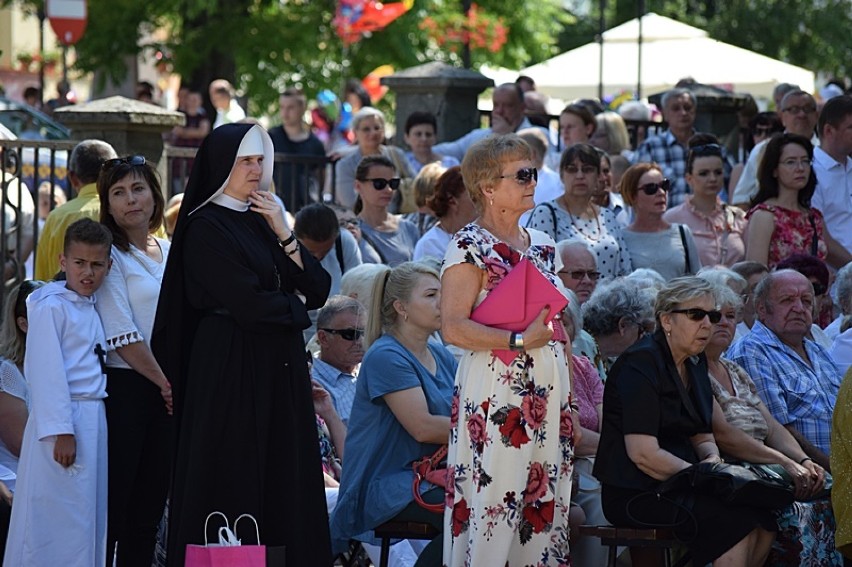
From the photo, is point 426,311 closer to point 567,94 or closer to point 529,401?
point 529,401

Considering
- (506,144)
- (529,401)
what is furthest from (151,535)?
(506,144)

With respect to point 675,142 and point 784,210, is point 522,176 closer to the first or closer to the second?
point 784,210

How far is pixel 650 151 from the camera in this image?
12.2m

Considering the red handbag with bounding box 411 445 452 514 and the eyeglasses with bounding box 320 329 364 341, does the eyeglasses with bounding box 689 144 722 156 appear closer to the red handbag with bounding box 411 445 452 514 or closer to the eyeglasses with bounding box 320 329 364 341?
the eyeglasses with bounding box 320 329 364 341

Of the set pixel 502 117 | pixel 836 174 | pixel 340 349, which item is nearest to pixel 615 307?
pixel 340 349

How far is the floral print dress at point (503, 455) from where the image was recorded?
5617mm

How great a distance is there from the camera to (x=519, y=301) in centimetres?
559

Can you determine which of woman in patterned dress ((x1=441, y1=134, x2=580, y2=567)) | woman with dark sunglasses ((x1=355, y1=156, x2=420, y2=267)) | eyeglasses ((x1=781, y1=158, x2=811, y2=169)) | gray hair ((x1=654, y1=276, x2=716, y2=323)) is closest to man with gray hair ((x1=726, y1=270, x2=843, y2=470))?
gray hair ((x1=654, y1=276, x2=716, y2=323))

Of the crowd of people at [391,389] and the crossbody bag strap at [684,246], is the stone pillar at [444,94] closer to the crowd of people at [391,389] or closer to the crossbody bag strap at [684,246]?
the crossbody bag strap at [684,246]

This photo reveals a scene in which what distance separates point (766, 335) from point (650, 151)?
473 cm

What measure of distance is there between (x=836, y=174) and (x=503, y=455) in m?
5.34

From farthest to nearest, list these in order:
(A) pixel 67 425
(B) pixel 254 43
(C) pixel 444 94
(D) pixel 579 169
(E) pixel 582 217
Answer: (B) pixel 254 43 → (C) pixel 444 94 → (E) pixel 582 217 → (D) pixel 579 169 → (A) pixel 67 425

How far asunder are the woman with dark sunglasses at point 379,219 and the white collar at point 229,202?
351 centimetres

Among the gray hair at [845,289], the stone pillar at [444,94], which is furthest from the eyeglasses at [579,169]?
the stone pillar at [444,94]
